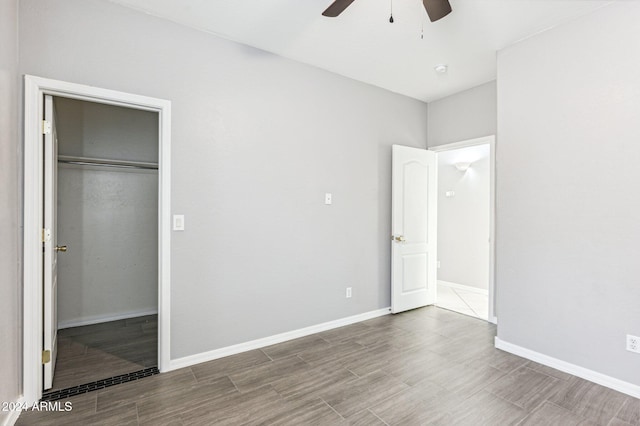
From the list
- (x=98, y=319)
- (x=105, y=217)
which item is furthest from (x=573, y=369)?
(x=105, y=217)

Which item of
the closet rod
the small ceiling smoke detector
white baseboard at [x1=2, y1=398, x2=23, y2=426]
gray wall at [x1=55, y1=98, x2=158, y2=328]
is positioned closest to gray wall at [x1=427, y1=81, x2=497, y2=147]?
the small ceiling smoke detector

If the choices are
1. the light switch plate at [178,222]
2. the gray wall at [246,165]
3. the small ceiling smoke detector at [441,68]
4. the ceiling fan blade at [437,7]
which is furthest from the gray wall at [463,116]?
the light switch plate at [178,222]

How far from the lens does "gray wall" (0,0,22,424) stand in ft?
5.67

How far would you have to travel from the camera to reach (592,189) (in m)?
2.48

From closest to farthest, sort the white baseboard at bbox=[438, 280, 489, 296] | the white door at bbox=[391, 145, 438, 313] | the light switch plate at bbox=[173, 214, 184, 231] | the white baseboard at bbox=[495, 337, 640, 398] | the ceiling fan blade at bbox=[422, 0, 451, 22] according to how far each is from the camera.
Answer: the ceiling fan blade at bbox=[422, 0, 451, 22]
the white baseboard at bbox=[495, 337, 640, 398]
the light switch plate at bbox=[173, 214, 184, 231]
the white door at bbox=[391, 145, 438, 313]
the white baseboard at bbox=[438, 280, 489, 296]

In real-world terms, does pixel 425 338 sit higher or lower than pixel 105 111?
lower

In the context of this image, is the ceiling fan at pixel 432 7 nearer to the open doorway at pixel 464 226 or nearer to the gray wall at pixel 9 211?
the gray wall at pixel 9 211

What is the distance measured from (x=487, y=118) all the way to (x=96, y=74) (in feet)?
12.8

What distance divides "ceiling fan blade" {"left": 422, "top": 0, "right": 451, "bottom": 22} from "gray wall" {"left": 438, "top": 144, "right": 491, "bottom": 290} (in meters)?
3.18

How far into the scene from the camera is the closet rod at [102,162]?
11.3ft

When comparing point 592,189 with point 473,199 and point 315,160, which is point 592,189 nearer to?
point 315,160

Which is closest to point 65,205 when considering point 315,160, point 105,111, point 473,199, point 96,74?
point 105,111

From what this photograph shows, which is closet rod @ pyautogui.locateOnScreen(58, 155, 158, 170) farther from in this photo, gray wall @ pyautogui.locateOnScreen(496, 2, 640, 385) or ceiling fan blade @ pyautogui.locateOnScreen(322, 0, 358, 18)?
gray wall @ pyautogui.locateOnScreen(496, 2, 640, 385)

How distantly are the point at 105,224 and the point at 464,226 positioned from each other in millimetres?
5359
